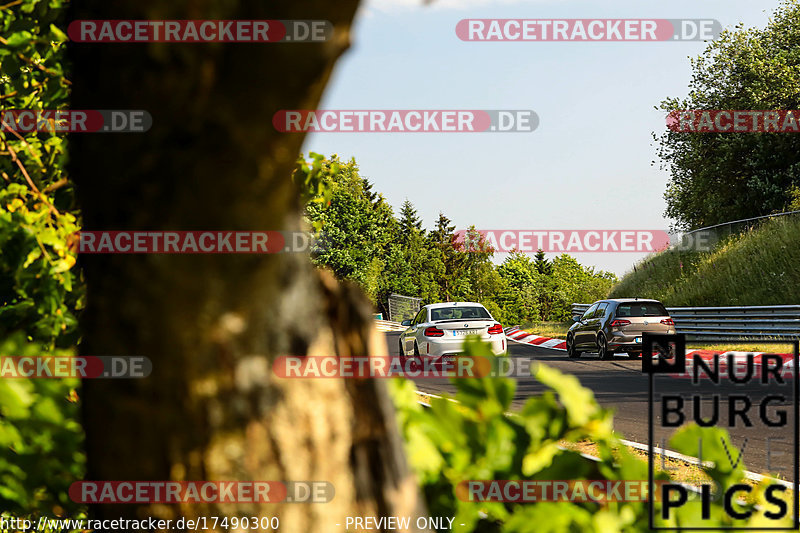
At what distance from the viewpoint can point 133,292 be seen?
1384mm

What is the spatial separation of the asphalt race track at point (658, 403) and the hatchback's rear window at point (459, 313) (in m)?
2.18

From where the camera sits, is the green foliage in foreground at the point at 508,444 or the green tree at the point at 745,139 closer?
the green foliage in foreground at the point at 508,444

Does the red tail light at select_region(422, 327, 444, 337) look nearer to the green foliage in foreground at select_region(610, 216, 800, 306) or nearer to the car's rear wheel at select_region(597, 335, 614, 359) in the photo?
the car's rear wheel at select_region(597, 335, 614, 359)

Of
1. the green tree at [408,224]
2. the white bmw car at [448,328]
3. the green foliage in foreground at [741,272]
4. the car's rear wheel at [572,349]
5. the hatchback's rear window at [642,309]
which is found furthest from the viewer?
the green tree at [408,224]

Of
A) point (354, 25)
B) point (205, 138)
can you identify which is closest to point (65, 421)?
point (205, 138)

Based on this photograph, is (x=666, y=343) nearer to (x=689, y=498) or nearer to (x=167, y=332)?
(x=689, y=498)

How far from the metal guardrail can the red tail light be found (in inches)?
256

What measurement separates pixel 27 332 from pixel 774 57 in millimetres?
37812

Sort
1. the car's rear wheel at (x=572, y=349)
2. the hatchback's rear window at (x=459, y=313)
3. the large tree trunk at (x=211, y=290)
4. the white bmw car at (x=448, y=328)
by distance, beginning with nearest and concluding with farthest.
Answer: the large tree trunk at (x=211, y=290), the white bmw car at (x=448, y=328), the hatchback's rear window at (x=459, y=313), the car's rear wheel at (x=572, y=349)

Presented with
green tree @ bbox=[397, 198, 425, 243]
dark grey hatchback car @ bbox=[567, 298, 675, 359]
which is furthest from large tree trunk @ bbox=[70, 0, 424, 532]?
green tree @ bbox=[397, 198, 425, 243]

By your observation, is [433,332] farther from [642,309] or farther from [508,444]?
[508,444]

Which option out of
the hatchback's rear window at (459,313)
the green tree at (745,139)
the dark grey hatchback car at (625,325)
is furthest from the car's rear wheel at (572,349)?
the green tree at (745,139)

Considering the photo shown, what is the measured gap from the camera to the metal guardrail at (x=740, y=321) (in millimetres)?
20750

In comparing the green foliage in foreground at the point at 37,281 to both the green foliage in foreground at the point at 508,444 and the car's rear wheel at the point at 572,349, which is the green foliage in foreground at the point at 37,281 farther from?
the car's rear wheel at the point at 572,349
